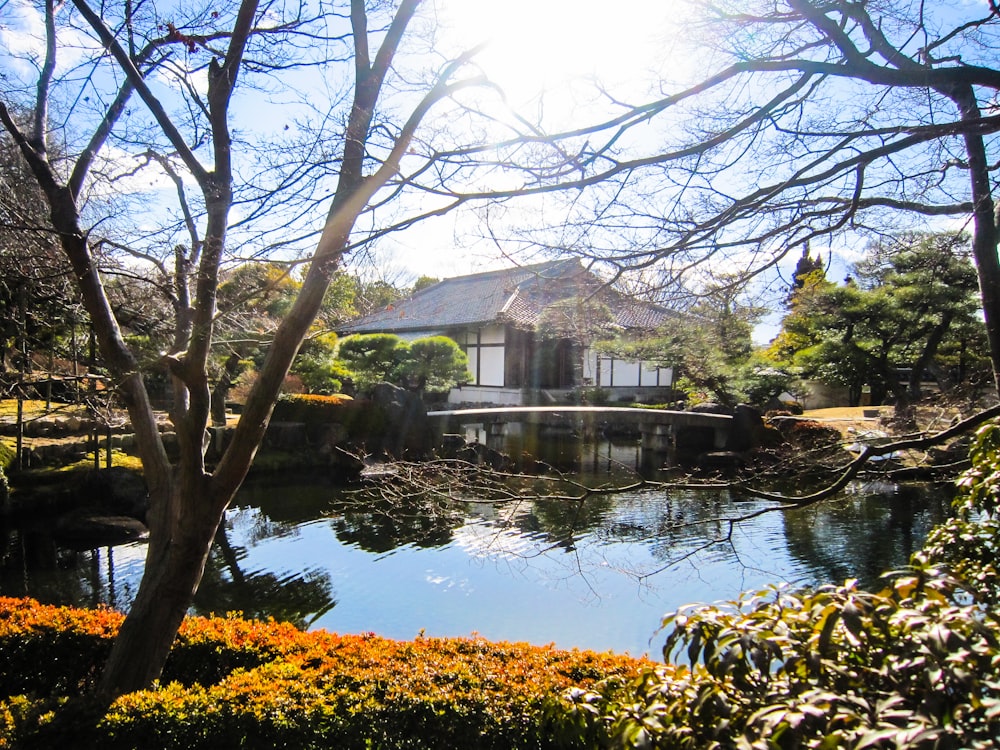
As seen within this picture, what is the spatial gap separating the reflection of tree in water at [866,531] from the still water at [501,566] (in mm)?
28

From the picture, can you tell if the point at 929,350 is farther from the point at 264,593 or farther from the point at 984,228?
the point at 264,593

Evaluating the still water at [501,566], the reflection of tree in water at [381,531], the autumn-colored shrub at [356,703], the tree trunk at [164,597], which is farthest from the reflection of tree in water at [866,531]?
the tree trunk at [164,597]

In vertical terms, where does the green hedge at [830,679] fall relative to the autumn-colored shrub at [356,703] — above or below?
above

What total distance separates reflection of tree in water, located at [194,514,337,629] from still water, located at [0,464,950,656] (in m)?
0.02

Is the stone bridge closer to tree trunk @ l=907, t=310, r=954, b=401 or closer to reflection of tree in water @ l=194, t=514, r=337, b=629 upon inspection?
tree trunk @ l=907, t=310, r=954, b=401

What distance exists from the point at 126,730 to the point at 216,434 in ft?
32.4

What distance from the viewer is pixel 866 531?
27.1ft

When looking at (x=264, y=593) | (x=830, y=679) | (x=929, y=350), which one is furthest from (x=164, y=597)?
(x=929, y=350)

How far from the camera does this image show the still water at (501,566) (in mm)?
5734

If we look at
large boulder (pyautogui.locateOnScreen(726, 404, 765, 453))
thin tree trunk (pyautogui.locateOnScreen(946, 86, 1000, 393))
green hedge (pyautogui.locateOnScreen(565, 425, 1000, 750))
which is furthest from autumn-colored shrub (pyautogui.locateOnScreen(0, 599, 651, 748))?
large boulder (pyautogui.locateOnScreen(726, 404, 765, 453))

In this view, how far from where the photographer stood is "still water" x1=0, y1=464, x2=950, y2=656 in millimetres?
5734

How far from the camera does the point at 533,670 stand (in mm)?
2895

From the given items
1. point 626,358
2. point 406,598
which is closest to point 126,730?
point 406,598

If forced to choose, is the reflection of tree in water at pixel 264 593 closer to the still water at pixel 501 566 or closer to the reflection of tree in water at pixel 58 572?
the still water at pixel 501 566
